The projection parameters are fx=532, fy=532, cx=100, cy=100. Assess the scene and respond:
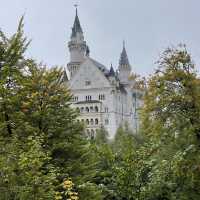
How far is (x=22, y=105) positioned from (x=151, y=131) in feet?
18.1

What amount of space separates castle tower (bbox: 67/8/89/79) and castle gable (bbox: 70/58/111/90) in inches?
291

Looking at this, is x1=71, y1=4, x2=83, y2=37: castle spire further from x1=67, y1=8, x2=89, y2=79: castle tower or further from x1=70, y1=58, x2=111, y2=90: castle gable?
x1=70, y1=58, x2=111, y2=90: castle gable

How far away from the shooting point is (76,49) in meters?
131

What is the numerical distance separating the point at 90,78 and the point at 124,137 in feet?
330

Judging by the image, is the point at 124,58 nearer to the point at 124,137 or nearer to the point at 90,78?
the point at 90,78

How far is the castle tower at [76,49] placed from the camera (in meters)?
129

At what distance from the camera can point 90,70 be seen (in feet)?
395

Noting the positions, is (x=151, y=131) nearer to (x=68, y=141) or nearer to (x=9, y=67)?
(x=68, y=141)

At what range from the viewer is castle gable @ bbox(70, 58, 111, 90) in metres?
120

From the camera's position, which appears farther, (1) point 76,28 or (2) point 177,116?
(1) point 76,28

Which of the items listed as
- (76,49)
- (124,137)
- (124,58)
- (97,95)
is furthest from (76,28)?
(124,137)

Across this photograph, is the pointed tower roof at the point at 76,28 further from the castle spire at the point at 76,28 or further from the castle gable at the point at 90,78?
the castle gable at the point at 90,78

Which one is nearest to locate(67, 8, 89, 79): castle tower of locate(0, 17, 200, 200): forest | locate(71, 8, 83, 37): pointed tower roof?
locate(71, 8, 83, 37): pointed tower roof

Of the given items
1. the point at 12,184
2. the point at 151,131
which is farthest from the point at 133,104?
the point at 12,184
